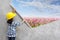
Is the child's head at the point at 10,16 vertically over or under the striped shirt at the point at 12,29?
over

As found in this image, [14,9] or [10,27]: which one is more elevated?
[14,9]

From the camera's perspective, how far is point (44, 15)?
125cm

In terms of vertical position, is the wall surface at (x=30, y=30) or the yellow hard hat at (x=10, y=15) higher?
the yellow hard hat at (x=10, y=15)

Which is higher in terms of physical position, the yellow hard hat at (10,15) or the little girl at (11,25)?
the yellow hard hat at (10,15)

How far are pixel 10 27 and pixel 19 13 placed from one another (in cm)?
12

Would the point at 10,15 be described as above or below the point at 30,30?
above

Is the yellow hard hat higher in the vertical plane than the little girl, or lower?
higher

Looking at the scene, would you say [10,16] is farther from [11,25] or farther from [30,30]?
[30,30]

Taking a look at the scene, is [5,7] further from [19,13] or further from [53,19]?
[53,19]

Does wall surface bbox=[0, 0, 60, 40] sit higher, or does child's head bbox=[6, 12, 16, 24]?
child's head bbox=[6, 12, 16, 24]

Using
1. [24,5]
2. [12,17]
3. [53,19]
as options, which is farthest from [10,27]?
[53,19]

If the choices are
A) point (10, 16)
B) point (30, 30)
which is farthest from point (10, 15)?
point (30, 30)

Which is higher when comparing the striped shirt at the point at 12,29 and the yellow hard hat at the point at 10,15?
the yellow hard hat at the point at 10,15

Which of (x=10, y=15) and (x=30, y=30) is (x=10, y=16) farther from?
(x=30, y=30)
